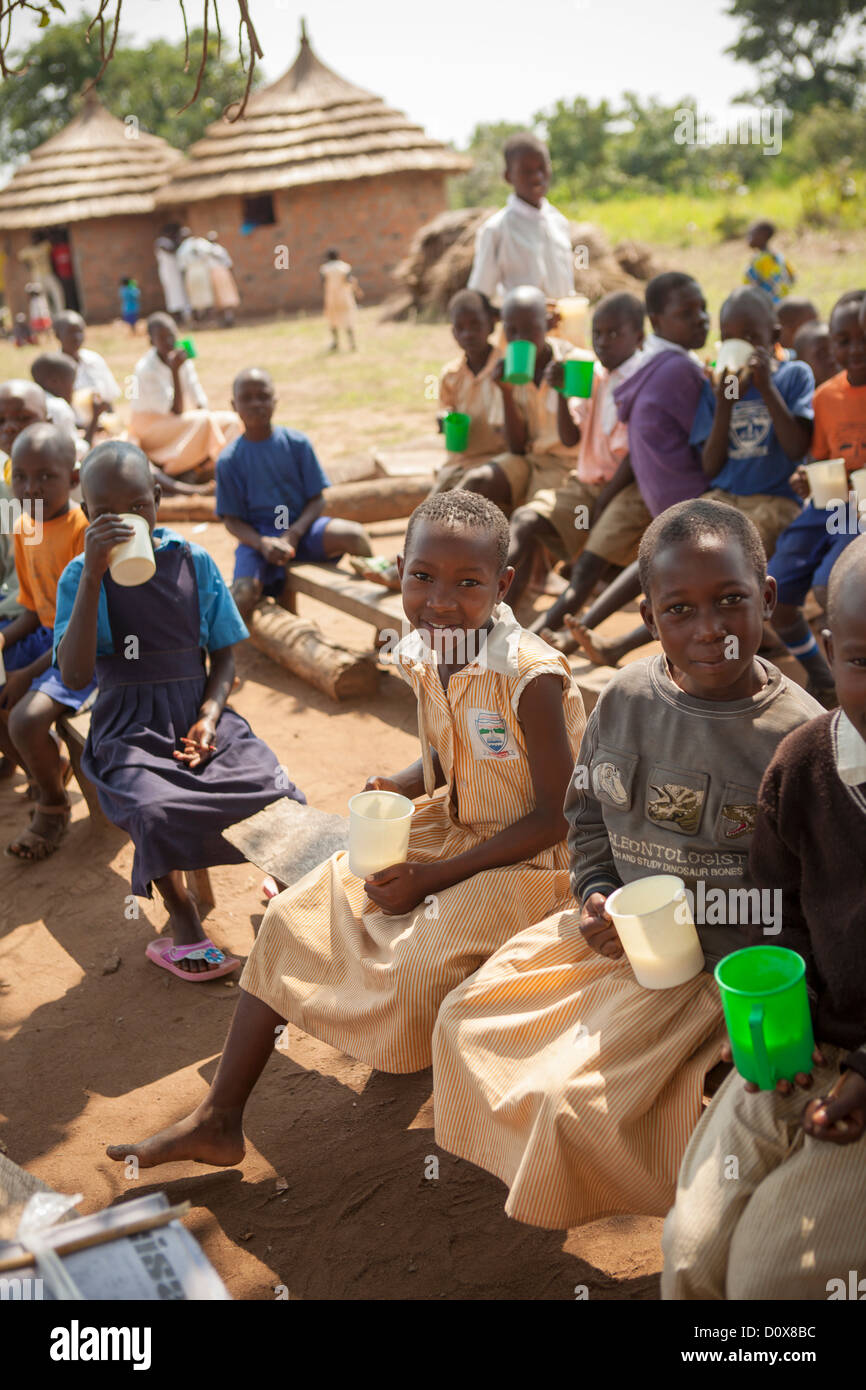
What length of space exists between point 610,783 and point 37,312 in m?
20.4

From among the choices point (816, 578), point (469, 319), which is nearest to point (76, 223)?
point (469, 319)

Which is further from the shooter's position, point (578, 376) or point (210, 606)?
point (578, 376)

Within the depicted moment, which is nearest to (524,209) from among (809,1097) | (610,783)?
(610,783)

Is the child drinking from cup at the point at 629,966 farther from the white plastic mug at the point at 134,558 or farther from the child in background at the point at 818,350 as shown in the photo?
the child in background at the point at 818,350

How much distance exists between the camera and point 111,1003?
3.30 m

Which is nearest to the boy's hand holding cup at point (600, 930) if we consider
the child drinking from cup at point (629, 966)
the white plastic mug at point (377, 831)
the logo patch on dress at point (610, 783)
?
the child drinking from cup at point (629, 966)

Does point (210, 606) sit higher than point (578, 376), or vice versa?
point (578, 376)

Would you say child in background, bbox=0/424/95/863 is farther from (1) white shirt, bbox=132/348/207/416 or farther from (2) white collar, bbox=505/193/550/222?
(1) white shirt, bbox=132/348/207/416

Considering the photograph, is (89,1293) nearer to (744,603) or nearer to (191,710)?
Result: (744,603)

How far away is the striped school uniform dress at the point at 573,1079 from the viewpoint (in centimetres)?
182

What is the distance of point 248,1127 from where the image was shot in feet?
8.91

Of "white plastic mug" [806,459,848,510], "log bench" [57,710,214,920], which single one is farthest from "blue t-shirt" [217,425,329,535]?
"white plastic mug" [806,459,848,510]

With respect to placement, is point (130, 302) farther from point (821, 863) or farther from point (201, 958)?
point (821, 863)

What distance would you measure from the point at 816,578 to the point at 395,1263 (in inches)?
105
